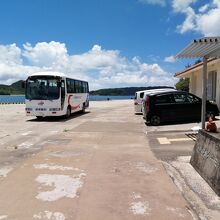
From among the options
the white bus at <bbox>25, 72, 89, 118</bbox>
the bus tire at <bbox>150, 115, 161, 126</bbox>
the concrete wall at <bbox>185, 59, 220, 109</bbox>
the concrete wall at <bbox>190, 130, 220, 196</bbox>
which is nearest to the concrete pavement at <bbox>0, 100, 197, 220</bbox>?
the concrete wall at <bbox>190, 130, 220, 196</bbox>

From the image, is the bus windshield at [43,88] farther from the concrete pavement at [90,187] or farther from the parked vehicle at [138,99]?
the concrete pavement at [90,187]

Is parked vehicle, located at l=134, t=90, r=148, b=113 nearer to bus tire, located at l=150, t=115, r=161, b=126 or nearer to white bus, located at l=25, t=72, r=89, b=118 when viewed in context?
white bus, located at l=25, t=72, r=89, b=118

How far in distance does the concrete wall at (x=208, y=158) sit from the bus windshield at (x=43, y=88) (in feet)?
51.3

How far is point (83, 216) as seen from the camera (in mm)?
5707

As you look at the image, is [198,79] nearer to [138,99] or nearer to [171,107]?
[138,99]

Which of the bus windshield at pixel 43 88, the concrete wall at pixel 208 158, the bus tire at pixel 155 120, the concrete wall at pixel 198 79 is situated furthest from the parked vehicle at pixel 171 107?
the concrete wall at pixel 208 158

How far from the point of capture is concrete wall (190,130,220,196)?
6.96m

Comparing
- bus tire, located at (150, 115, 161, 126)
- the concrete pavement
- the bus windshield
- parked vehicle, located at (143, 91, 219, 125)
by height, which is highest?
the bus windshield

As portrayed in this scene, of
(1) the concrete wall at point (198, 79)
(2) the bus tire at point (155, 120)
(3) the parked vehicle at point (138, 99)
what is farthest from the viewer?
(3) the parked vehicle at point (138, 99)

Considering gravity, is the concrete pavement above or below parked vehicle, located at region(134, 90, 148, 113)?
below

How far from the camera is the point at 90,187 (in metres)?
7.31

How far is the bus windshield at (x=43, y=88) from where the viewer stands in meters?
23.7

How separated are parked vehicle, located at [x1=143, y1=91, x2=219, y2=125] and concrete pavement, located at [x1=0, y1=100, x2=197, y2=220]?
23.9ft

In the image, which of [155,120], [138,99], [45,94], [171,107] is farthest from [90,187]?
[138,99]
